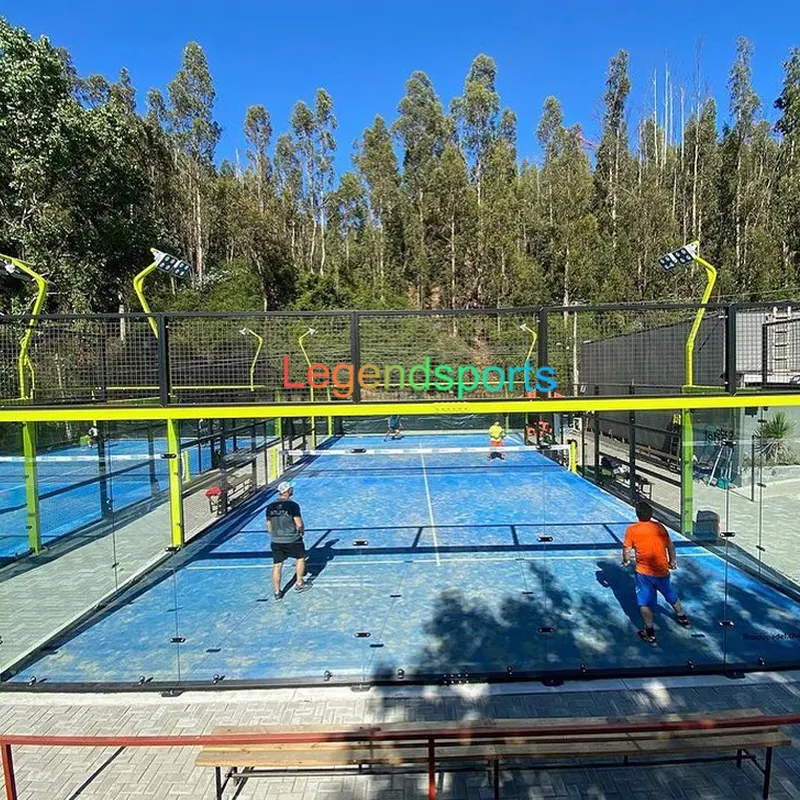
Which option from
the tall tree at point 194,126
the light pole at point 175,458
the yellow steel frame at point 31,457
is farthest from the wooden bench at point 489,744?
the tall tree at point 194,126

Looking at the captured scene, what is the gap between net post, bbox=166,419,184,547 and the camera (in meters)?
9.07

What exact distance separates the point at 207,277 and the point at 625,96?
38460 millimetres

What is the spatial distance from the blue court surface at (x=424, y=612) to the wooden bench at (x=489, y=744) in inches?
61.9

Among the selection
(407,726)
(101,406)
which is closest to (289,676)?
(407,726)

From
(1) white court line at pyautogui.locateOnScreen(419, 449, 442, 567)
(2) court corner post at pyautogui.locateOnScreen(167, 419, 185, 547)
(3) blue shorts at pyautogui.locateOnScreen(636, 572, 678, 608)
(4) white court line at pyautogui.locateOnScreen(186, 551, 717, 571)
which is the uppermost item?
(2) court corner post at pyautogui.locateOnScreen(167, 419, 185, 547)

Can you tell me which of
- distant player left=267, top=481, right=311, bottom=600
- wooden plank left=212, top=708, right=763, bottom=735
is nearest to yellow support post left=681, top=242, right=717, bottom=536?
wooden plank left=212, top=708, right=763, bottom=735

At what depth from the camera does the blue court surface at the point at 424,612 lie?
602 cm

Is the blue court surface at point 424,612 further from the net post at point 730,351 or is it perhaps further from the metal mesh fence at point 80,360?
the metal mesh fence at point 80,360

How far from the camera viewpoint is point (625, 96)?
49.9 metres

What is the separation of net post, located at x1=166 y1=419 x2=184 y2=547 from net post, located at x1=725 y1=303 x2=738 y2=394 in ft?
24.2

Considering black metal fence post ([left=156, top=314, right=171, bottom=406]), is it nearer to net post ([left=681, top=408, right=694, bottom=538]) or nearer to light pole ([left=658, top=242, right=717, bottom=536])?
light pole ([left=658, top=242, right=717, bottom=536])

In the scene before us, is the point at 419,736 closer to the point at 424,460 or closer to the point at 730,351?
the point at 730,351

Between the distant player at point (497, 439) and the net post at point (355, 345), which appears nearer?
the net post at point (355, 345)

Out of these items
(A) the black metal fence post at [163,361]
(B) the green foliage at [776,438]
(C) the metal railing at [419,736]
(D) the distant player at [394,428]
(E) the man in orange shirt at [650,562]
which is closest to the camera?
(C) the metal railing at [419,736]
